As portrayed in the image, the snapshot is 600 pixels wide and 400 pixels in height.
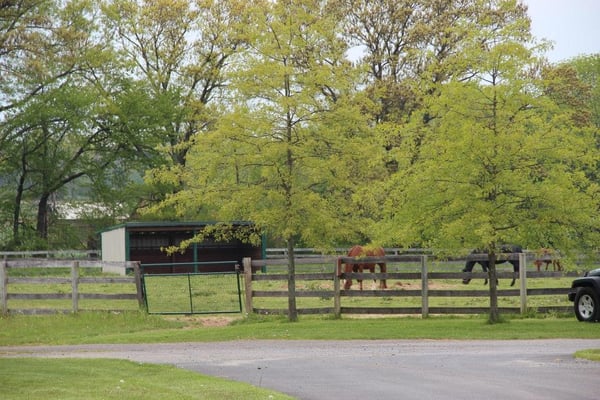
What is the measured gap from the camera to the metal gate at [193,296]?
2723 centimetres

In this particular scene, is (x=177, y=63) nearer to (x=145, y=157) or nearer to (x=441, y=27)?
(x=145, y=157)

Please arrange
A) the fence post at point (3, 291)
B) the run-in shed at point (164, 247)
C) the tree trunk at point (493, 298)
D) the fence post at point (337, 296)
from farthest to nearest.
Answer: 1. the run-in shed at point (164, 247)
2. the fence post at point (3, 291)
3. the fence post at point (337, 296)
4. the tree trunk at point (493, 298)

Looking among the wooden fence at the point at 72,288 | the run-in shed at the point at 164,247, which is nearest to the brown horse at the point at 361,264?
the wooden fence at the point at 72,288

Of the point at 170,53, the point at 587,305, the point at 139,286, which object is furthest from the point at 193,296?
the point at 170,53

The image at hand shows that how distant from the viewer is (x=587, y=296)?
907 inches

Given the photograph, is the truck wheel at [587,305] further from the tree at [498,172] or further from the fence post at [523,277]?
the fence post at [523,277]

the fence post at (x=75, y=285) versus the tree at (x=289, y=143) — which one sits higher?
the tree at (x=289, y=143)

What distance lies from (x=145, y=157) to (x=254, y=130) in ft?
117

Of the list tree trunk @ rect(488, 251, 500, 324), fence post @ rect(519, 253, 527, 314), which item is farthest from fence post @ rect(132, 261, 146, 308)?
fence post @ rect(519, 253, 527, 314)

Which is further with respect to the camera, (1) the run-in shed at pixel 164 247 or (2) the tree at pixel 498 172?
(1) the run-in shed at pixel 164 247

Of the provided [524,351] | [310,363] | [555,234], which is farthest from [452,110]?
[310,363]

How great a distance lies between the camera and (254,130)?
24.7m

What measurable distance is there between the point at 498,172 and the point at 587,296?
362 cm

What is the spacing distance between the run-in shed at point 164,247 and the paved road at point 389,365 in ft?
83.5
